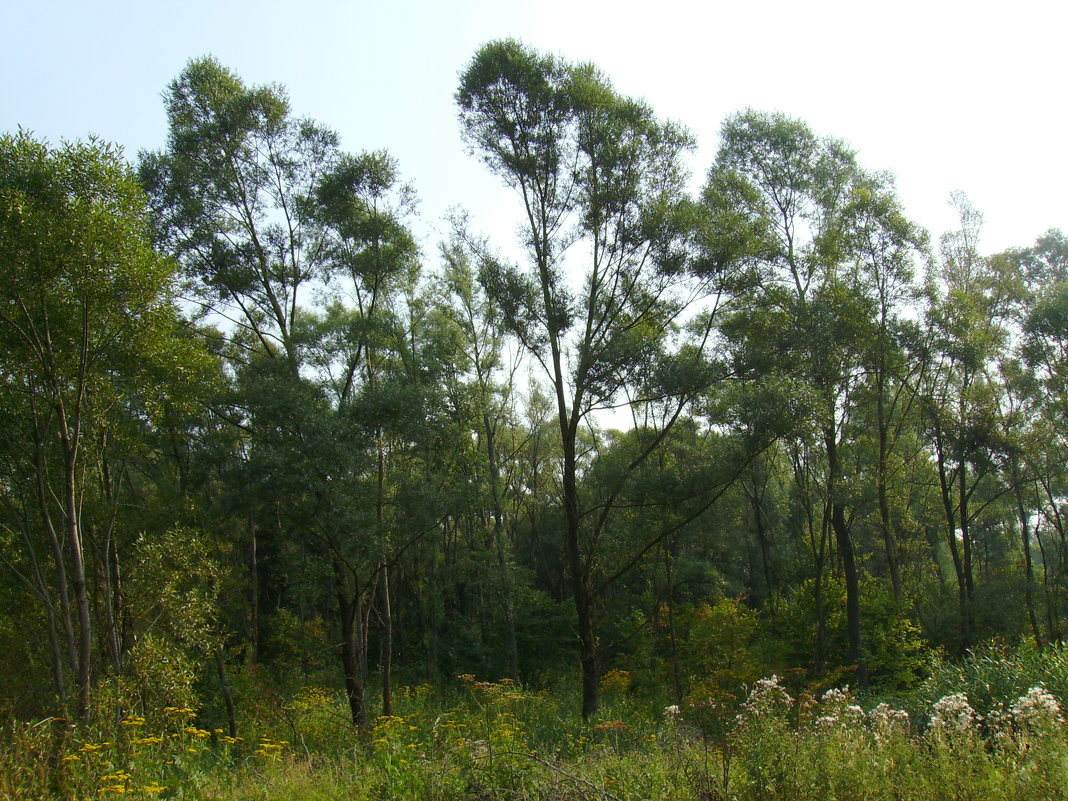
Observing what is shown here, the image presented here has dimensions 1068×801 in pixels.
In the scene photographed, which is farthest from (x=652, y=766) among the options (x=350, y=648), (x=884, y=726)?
(x=350, y=648)

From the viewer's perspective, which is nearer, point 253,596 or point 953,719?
point 953,719

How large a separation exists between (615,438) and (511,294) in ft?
67.0

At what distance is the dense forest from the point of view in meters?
8.95

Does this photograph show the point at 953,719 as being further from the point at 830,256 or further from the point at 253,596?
the point at 253,596

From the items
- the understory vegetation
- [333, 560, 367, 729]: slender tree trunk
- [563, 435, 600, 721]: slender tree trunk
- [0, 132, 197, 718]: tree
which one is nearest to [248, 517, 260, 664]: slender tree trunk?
[333, 560, 367, 729]: slender tree trunk

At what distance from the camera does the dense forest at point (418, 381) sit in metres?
8.95

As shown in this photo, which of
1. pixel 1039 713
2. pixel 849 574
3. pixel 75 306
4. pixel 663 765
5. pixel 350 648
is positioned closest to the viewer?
pixel 1039 713

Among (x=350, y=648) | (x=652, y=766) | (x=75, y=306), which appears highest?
(x=75, y=306)

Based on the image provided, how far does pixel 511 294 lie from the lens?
45.2 ft

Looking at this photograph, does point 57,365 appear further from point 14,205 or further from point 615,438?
point 615,438

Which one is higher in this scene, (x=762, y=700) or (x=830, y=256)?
(x=830, y=256)

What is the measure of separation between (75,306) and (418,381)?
346 inches

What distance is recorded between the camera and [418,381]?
1673cm

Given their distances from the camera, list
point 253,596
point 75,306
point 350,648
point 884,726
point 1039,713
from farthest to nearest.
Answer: point 253,596, point 350,648, point 75,306, point 884,726, point 1039,713
